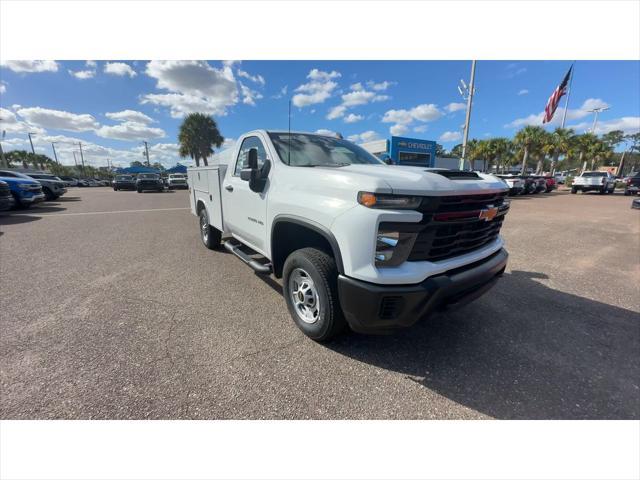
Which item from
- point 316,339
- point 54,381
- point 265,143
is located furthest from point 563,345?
point 54,381

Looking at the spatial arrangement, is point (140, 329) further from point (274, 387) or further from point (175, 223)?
point (175, 223)

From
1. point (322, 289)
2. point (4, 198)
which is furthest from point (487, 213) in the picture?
point (4, 198)

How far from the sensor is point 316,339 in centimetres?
262

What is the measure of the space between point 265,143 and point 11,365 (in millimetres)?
3059

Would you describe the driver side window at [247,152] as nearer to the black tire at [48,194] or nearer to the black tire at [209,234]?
the black tire at [209,234]

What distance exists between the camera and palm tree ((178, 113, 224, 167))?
3641cm

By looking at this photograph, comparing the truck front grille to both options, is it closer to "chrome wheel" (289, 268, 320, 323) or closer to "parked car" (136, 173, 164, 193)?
"chrome wheel" (289, 268, 320, 323)

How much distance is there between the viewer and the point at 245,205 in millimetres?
3654

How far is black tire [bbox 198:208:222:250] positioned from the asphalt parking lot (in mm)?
1032

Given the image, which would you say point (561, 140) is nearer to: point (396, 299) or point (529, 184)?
point (529, 184)

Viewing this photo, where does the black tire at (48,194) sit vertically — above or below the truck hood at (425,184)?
below

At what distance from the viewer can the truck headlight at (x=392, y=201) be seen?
1.96 metres

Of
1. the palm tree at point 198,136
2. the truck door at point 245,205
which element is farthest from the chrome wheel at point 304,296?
the palm tree at point 198,136

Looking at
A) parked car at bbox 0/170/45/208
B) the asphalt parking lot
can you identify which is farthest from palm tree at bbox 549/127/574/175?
parked car at bbox 0/170/45/208
